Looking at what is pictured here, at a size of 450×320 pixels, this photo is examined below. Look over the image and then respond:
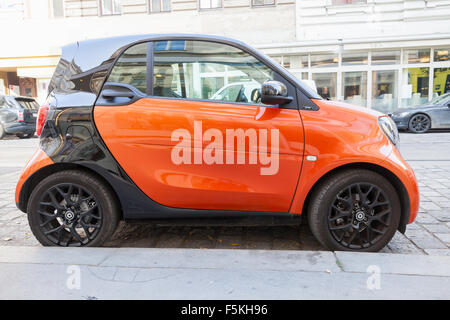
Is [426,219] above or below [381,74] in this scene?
below

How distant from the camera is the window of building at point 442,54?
54.6 feet

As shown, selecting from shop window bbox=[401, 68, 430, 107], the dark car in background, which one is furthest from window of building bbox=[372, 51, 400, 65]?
the dark car in background

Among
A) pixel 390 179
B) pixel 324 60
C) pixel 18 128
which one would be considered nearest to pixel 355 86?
pixel 324 60

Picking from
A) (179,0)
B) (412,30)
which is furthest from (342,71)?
(179,0)

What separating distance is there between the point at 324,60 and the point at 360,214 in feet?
52.2

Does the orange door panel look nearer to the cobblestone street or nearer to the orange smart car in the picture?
the orange smart car

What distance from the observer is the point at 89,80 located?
314 centimetres

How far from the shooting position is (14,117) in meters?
13.8

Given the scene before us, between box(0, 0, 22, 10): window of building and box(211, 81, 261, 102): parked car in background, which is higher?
box(0, 0, 22, 10): window of building

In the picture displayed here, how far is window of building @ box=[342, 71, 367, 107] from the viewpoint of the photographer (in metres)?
17.6

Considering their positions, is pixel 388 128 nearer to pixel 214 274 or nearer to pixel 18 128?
pixel 214 274

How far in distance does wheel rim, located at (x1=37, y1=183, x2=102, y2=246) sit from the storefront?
15343 millimetres

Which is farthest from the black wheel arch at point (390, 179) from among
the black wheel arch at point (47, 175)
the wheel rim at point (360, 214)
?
the black wheel arch at point (47, 175)
